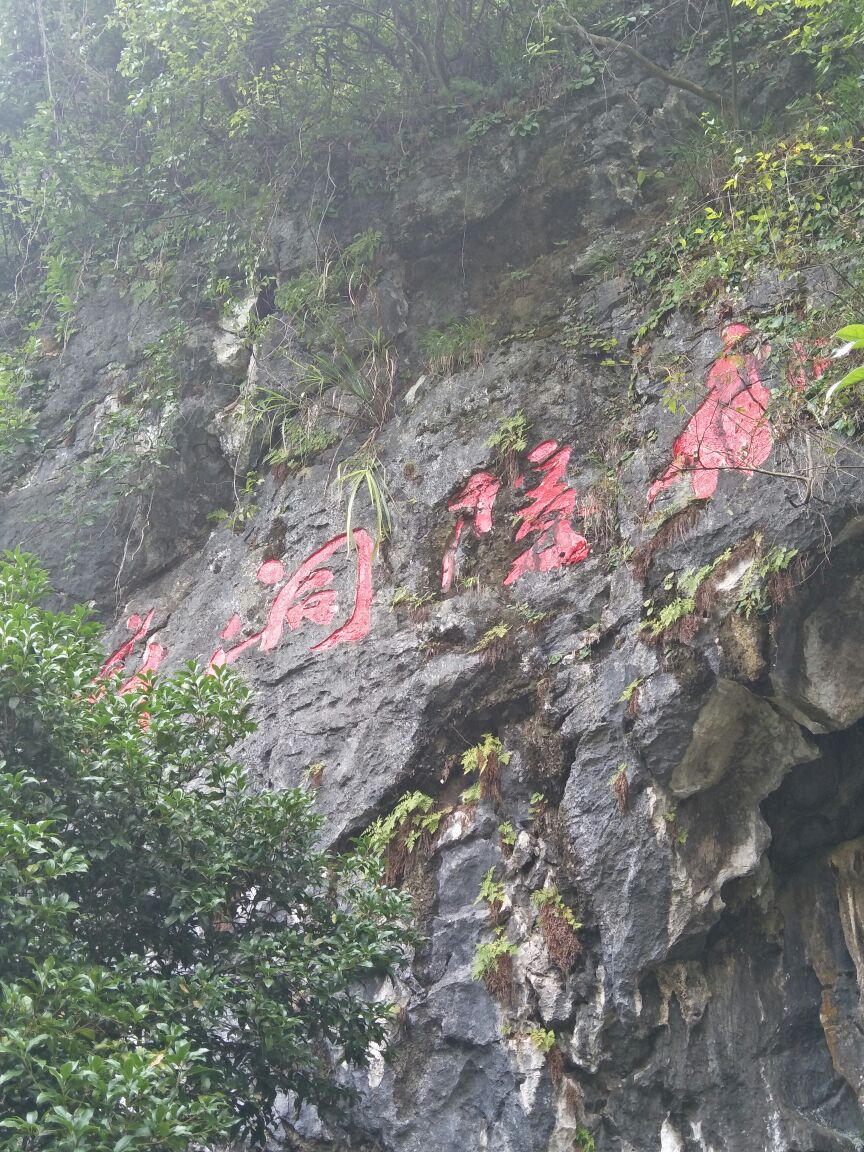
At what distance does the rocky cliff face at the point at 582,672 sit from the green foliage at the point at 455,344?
0.10 m

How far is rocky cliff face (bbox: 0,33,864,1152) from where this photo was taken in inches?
168

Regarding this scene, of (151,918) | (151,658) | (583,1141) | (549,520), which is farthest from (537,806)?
(151,658)

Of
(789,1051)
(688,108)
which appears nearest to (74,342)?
(688,108)

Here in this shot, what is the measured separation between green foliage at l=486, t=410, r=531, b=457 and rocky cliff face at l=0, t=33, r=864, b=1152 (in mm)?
49

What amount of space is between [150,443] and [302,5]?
3.28m

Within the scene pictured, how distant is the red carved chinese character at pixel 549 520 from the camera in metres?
5.49

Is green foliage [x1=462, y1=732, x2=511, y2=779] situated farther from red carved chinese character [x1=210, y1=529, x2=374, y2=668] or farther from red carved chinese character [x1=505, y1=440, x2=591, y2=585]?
red carved chinese character [x1=210, y1=529, x2=374, y2=668]

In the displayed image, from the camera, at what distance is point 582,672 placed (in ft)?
16.2

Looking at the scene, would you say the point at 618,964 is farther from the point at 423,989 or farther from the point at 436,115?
the point at 436,115

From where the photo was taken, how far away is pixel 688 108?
7.07 meters

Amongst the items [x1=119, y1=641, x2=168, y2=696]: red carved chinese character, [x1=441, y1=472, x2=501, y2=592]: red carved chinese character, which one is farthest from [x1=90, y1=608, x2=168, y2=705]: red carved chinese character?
[x1=441, y1=472, x2=501, y2=592]: red carved chinese character

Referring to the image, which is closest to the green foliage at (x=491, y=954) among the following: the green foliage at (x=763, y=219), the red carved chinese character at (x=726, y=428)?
the red carved chinese character at (x=726, y=428)

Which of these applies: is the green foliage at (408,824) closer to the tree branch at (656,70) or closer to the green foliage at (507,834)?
the green foliage at (507,834)

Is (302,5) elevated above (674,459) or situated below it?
above
